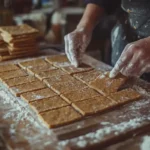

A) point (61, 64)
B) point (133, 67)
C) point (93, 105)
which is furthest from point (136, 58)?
point (61, 64)

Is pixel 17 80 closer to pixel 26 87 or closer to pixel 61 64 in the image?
pixel 26 87

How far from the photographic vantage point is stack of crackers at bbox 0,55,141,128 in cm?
134

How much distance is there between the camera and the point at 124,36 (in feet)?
6.63

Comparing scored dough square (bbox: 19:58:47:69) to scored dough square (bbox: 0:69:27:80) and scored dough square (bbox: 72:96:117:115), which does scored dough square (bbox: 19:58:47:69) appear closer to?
scored dough square (bbox: 0:69:27:80)

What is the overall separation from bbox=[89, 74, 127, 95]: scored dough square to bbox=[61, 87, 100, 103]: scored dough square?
38 mm

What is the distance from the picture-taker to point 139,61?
4.97ft

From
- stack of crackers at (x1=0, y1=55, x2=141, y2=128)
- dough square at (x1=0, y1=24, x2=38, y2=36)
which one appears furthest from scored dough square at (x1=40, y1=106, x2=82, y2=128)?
dough square at (x1=0, y1=24, x2=38, y2=36)

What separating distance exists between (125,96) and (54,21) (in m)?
1.97

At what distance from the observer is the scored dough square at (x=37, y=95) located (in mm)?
1448

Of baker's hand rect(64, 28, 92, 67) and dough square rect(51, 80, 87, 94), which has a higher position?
baker's hand rect(64, 28, 92, 67)

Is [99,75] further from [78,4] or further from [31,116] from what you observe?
[78,4]

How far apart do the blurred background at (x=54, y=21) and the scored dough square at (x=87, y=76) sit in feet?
4.37

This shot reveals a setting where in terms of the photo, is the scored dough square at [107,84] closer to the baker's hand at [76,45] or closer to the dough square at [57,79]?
the dough square at [57,79]

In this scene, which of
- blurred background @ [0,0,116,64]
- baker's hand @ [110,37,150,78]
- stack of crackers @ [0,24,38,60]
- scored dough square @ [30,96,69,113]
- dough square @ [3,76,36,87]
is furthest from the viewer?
blurred background @ [0,0,116,64]
